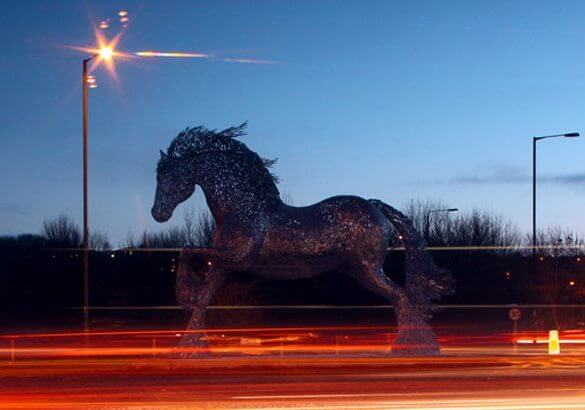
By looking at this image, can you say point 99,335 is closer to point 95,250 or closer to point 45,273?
point 45,273

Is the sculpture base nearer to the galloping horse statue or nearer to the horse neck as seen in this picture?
the galloping horse statue

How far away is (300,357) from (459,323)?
23.7 m

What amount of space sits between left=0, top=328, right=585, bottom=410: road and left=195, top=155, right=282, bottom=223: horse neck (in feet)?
10.3

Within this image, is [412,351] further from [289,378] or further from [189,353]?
[189,353]

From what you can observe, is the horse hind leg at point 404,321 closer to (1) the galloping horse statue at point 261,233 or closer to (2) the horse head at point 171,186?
(1) the galloping horse statue at point 261,233

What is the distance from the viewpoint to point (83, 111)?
28844mm

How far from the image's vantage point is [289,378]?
19.8 meters

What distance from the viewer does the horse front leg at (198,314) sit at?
21603 millimetres

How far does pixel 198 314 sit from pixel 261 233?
87.1 inches

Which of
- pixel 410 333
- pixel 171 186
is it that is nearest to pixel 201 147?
pixel 171 186

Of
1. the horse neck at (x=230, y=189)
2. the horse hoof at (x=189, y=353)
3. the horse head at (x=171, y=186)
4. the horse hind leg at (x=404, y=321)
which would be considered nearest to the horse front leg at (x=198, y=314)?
the horse hoof at (x=189, y=353)

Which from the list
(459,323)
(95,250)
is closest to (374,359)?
(459,323)

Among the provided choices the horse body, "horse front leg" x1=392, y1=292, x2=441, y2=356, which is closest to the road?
"horse front leg" x1=392, y1=292, x2=441, y2=356

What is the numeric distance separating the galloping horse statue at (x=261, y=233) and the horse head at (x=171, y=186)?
2 cm
